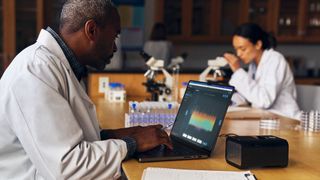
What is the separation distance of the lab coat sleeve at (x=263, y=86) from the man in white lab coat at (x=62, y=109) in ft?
4.92

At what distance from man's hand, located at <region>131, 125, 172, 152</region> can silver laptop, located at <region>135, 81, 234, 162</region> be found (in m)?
0.03

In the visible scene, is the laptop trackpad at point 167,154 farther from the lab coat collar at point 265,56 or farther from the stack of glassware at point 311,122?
the lab coat collar at point 265,56

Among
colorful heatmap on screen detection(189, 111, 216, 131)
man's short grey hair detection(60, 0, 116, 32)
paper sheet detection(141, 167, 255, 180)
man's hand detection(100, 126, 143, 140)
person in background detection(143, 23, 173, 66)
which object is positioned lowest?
paper sheet detection(141, 167, 255, 180)

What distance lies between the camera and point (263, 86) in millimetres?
3059

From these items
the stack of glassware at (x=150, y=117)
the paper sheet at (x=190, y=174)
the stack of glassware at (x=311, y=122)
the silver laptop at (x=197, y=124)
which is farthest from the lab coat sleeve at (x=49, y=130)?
the stack of glassware at (x=311, y=122)

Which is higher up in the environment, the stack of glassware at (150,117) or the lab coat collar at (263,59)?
the lab coat collar at (263,59)

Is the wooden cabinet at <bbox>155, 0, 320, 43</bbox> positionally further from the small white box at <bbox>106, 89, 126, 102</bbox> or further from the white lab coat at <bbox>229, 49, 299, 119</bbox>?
the white lab coat at <bbox>229, 49, 299, 119</bbox>

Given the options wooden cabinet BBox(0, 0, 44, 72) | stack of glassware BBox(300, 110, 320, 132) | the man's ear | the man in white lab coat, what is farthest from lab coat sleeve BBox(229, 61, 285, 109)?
wooden cabinet BBox(0, 0, 44, 72)

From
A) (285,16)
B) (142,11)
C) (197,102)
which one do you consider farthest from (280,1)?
(197,102)

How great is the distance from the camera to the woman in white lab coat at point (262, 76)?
303cm

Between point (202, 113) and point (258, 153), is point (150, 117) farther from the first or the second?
point (258, 153)

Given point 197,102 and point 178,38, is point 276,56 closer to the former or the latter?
point 197,102

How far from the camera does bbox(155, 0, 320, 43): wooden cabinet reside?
591 cm

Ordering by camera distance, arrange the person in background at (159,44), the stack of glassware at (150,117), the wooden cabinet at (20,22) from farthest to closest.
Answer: the person in background at (159,44), the wooden cabinet at (20,22), the stack of glassware at (150,117)
